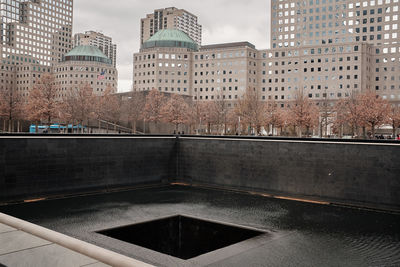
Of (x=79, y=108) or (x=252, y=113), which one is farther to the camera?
(x=252, y=113)

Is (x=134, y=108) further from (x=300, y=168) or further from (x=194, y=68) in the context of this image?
(x=194, y=68)

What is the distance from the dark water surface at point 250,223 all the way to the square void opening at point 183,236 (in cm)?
53

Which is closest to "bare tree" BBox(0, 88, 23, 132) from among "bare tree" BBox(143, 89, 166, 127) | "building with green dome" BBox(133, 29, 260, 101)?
"bare tree" BBox(143, 89, 166, 127)

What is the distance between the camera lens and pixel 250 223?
15062mm

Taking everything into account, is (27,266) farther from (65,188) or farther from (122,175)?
(122,175)

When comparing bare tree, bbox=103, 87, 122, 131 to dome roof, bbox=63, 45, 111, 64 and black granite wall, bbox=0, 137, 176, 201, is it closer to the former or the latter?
black granite wall, bbox=0, 137, 176, 201

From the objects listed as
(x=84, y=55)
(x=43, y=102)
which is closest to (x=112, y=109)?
(x=43, y=102)

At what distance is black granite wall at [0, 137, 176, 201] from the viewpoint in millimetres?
18703

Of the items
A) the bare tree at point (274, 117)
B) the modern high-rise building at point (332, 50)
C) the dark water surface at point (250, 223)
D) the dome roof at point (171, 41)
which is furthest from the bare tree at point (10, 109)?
the dome roof at point (171, 41)

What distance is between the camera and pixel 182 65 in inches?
5723

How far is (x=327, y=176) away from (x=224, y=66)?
12110 cm

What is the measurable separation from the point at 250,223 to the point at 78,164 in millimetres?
11045

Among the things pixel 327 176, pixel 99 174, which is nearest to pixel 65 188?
pixel 99 174

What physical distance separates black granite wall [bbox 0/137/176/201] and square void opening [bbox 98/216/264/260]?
7451mm
